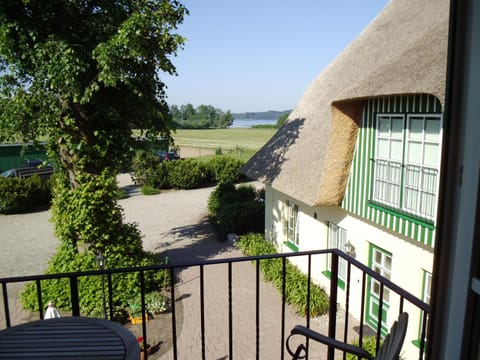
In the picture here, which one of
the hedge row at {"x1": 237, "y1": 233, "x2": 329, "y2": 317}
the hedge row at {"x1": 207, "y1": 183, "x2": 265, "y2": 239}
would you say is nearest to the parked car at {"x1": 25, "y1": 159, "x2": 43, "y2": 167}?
the hedge row at {"x1": 207, "y1": 183, "x2": 265, "y2": 239}

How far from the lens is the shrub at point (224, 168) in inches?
966

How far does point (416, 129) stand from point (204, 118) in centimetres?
8647

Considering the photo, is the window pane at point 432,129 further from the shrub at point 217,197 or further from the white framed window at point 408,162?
the shrub at point 217,197

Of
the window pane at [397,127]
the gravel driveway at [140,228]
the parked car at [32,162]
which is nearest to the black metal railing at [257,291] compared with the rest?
the window pane at [397,127]

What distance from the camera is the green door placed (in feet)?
24.6

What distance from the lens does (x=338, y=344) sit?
216 centimetres

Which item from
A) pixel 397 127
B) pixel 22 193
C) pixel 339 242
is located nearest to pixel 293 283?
pixel 339 242

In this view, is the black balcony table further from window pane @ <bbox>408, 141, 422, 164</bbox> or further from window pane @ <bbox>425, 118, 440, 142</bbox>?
window pane @ <bbox>408, 141, 422, 164</bbox>

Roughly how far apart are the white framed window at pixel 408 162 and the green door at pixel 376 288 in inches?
45.9

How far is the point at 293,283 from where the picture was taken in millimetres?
9383

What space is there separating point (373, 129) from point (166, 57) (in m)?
4.56

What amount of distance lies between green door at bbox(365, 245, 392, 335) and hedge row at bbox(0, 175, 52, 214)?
55.2ft

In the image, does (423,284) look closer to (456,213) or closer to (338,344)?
(338,344)

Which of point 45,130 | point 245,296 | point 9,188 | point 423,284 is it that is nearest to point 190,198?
point 9,188
